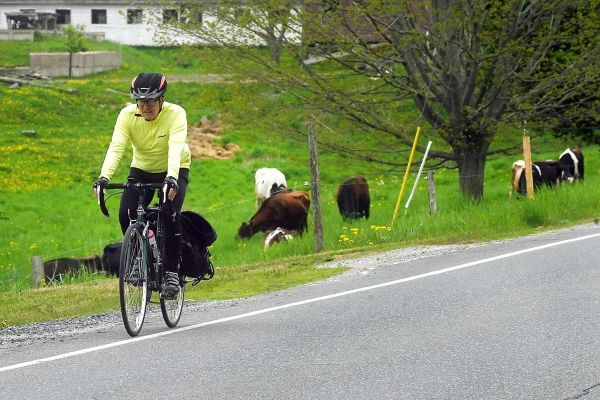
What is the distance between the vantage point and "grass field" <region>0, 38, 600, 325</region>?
49.9ft

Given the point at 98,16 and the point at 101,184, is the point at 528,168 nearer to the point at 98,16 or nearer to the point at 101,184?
the point at 101,184

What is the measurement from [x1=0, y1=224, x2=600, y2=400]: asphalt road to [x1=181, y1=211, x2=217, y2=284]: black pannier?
47cm

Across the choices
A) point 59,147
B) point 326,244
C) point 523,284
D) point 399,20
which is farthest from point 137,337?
point 59,147

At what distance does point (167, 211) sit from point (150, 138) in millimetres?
655

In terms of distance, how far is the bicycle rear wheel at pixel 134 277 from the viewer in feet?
31.7

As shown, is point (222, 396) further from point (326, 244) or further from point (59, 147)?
point (59, 147)

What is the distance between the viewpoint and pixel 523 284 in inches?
476

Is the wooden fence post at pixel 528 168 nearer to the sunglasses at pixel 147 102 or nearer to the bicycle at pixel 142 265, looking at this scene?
the bicycle at pixel 142 265

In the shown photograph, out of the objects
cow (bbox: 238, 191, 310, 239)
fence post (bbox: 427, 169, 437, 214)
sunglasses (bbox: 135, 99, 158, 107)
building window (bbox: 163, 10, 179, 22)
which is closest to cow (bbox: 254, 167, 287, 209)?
cow (bbox: 238, 191, 310, 239)

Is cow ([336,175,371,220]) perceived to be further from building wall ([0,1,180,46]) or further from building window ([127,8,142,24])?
building wall ([0,1,180,46])

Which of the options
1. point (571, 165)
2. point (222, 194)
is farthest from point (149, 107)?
point (222, 194)

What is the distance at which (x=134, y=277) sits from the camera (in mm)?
9852

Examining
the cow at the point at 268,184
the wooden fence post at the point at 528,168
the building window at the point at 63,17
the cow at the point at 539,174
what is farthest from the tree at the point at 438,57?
the building window at the point at 63,17

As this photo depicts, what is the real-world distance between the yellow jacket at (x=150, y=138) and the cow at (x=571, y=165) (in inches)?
801
